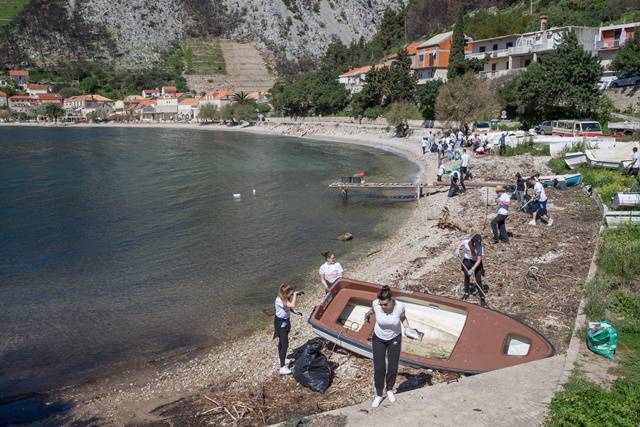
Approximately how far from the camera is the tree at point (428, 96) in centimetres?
6131

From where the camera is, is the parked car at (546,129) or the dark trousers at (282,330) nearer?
the dark trousers at (282,330)

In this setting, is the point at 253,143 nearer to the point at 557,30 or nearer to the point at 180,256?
the point at 557,30

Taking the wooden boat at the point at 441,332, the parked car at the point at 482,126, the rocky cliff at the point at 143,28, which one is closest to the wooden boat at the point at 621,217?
the wooden boat at the point at 441,332

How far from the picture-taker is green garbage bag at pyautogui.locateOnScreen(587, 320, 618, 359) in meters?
8.10

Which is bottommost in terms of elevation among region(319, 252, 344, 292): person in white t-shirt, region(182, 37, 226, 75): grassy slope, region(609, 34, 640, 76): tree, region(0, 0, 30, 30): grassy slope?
region(319, 252, 344, 292): person in white t-shirt

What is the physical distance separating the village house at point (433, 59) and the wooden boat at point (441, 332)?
203 ft

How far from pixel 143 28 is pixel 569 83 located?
160378 mm

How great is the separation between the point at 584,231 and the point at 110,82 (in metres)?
170

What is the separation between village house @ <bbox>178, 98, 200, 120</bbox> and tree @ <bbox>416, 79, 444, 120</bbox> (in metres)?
84.5

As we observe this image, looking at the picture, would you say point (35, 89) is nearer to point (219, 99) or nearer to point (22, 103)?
point (22, 103)

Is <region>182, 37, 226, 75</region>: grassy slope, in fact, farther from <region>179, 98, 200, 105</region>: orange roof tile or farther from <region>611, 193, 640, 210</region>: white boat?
<region>611, 193, 640, 210</region>: white boat

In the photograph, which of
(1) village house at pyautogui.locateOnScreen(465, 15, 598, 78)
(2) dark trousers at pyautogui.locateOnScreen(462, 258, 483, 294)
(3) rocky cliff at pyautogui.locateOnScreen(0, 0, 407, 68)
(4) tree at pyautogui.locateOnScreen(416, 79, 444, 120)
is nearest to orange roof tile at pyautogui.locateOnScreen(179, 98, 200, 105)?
(3) rocky cliff at pyautogui.locateOnScreen(0, 0, 407, 68)

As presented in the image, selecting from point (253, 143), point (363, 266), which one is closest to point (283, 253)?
point (363, 266)

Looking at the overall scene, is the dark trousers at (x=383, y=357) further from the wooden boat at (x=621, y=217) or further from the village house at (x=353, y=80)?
the village house at (x=353, y=80)
